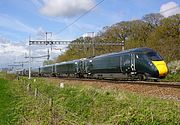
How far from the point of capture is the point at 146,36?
7438 centimetres

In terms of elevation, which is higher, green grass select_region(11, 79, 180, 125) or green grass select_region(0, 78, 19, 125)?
green grass select_region(11, 79, 180, 125)

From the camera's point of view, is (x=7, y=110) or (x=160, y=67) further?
(x=160, y=67)

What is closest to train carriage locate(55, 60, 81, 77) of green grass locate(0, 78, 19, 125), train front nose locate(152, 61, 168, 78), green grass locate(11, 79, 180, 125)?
green grass locate(0, 78, 19, 125)

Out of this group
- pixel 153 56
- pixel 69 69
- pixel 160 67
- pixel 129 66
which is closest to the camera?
pixel 160 67

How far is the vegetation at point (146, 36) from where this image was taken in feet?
176

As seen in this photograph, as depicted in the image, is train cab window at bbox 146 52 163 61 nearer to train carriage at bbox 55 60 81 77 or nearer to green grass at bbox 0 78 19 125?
green grass at bbox 0 78 19 125

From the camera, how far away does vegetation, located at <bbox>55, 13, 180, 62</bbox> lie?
53778 mm

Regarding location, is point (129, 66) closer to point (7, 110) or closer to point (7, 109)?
point (7, 109)

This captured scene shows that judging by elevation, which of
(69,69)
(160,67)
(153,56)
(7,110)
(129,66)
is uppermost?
(153,56)

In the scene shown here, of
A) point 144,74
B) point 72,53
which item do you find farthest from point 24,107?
point 72,53

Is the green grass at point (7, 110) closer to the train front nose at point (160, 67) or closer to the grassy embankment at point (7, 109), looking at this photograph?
the grassy embankment at point (7, 109)

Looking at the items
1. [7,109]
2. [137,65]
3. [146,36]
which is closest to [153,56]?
[137,65]

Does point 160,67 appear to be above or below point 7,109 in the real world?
above

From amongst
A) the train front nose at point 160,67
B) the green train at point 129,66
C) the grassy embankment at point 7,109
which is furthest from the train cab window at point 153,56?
the grassy embankment at point 7,109
